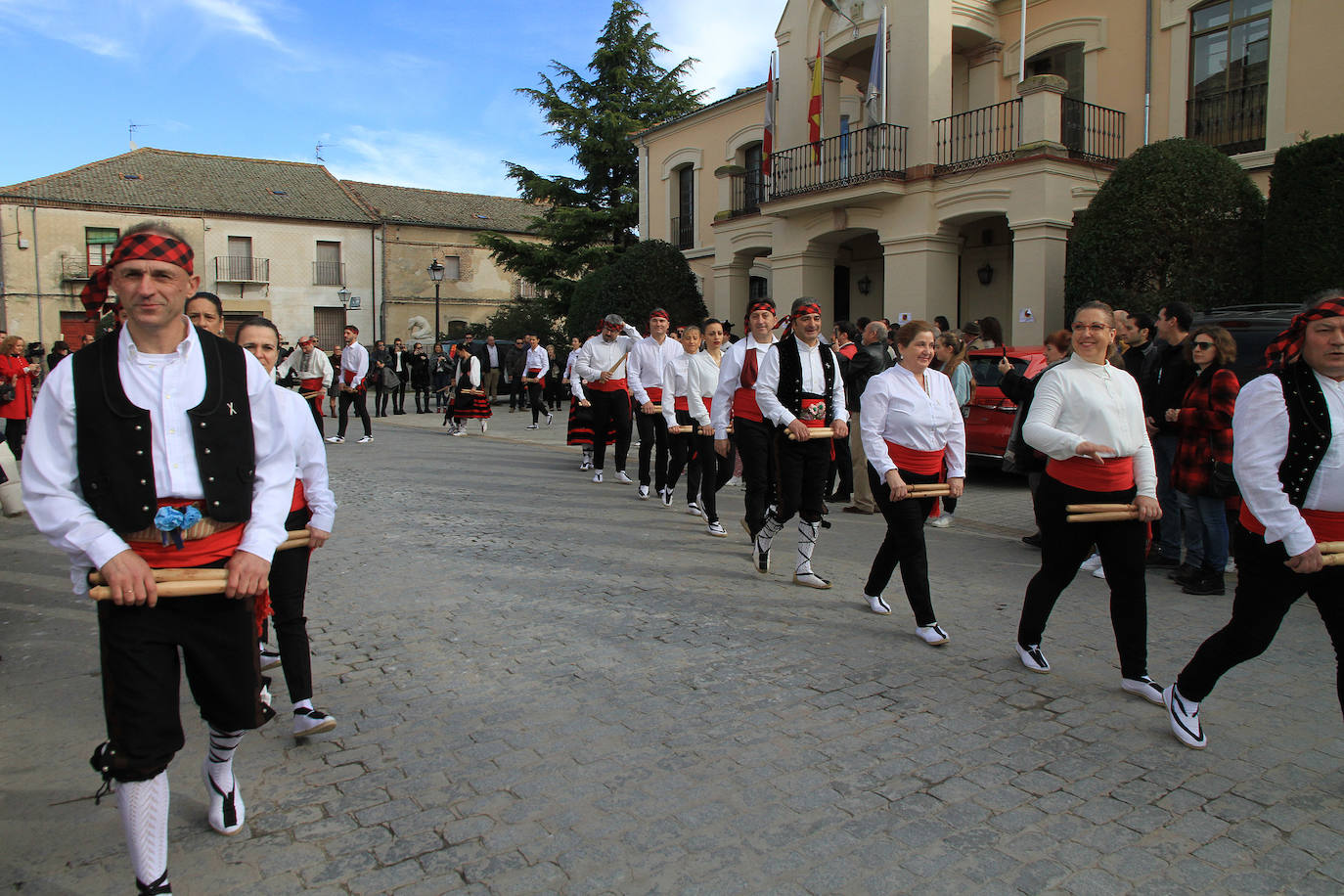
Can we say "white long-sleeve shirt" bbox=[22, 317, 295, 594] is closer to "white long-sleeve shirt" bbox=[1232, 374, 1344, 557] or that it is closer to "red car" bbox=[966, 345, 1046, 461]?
"white long-sleeve shirt" bbox=[1232, 374, 1344, 557]

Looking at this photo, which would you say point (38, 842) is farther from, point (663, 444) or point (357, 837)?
point (663, 444)

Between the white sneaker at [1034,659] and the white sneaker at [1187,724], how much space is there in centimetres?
86

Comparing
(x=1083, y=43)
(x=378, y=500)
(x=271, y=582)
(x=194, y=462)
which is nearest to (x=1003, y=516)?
(x=378, y=500)

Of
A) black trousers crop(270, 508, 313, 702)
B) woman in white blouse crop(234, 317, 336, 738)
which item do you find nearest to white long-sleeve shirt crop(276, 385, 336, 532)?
woman in white blouse crop(234, 317, 336, 738)

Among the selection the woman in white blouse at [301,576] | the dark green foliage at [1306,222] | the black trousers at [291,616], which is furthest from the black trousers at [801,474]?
the dark green foliage at [1306,222]

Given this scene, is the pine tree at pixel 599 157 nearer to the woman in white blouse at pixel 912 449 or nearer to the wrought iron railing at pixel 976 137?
the wrought iron railing at pixel 976 137

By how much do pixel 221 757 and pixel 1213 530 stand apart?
6283mm

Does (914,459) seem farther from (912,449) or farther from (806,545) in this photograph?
(806,545)

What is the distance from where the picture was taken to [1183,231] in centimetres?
1286

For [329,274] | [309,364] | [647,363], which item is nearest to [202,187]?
[329,274]

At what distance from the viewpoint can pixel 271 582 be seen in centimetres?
387

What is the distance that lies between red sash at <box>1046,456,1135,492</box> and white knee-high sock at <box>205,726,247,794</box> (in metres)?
3.84

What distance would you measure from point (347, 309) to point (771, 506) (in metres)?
40.7

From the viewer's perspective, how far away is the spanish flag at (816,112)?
18969 mm
